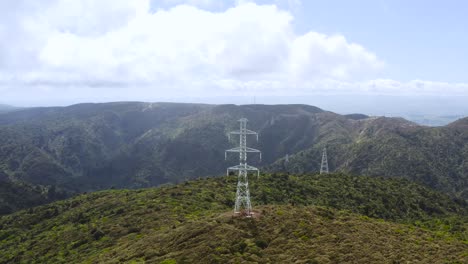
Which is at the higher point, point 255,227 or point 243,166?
point 243,166

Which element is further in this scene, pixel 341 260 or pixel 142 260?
pixel 142 260

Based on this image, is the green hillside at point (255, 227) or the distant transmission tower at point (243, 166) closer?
the green hillside at point (255, 227)

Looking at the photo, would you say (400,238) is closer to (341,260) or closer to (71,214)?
(341,260)

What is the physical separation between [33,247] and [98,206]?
1575 cm

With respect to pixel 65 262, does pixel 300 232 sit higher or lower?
higher

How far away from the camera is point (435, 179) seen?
146500 mm

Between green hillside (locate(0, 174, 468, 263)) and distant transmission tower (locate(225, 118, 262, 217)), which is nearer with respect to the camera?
green hillside (locate(0, 174, 468, 263))

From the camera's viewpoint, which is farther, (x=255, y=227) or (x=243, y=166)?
(x=255, y=227)

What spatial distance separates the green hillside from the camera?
1289 inches

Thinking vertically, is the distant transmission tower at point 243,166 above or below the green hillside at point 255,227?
above

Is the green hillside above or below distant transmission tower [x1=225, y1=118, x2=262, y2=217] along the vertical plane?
A: below

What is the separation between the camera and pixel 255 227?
37.1m

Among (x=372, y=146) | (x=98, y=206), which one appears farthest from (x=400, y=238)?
(x=372, y=146)

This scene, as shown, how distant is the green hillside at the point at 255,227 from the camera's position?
32750mm
